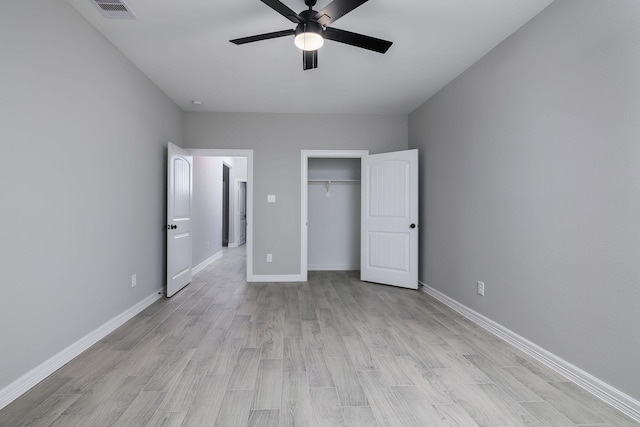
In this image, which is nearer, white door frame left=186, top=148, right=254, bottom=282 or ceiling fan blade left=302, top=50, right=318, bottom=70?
ceiling fan blade left=302, top=50, right=318, bottom=70

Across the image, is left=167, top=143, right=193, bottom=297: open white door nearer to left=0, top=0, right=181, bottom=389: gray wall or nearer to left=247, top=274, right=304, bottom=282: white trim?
left=0, top=0, right=181, bottom=389: gray wall

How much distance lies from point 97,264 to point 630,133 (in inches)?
145

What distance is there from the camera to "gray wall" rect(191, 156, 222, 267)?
5.38 m

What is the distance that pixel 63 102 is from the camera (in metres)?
2.22

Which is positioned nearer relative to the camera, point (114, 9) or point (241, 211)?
point (114, 9)

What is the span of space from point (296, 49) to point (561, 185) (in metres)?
2.38

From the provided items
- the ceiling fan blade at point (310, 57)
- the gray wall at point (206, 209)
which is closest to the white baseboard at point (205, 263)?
the gray wall at point (206, 209)

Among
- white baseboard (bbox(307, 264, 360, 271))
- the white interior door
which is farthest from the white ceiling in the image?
the white interior door

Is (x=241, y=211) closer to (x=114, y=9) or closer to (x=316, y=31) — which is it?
(x=114, y=9)

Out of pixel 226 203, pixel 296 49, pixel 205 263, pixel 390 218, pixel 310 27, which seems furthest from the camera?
pixel 226 203

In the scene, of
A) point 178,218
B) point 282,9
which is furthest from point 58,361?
point 282,9

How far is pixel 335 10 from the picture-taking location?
200cm

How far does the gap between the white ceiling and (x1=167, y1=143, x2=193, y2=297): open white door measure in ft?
2.84

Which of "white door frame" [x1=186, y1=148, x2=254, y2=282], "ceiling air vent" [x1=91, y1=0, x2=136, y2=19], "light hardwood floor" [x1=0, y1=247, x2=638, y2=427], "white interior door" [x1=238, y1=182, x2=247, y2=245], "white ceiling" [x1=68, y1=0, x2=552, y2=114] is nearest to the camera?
"light hardwood floor" [x1=0, y1=247, x2=638, y2=427]
